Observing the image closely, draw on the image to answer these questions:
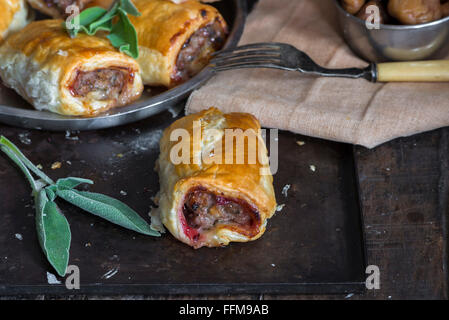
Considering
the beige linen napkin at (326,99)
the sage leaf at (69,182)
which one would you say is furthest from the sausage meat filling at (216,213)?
the beige linen napkin at (326,99)

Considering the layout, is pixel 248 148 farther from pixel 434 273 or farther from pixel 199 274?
pixel 434 273

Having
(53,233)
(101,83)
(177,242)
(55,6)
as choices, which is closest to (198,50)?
(101,83)

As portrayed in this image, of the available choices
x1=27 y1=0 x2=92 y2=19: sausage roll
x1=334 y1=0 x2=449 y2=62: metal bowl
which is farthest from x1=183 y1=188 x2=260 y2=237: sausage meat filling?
x1=27 y1=0 x2=92 y2=19: sausage roll

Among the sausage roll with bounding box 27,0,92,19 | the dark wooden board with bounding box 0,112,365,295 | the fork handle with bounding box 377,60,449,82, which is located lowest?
the dark wooden board with bounding box 0,112,365,295

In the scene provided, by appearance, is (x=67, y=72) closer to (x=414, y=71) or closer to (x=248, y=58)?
(x=248, y=58)

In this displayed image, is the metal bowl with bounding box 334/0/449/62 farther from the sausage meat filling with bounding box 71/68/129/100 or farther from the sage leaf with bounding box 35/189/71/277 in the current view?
the sage leaf with bounding box 35/189/71/277

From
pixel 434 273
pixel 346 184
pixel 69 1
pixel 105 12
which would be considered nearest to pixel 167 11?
pixel 105 12
